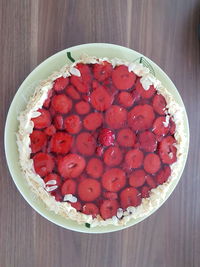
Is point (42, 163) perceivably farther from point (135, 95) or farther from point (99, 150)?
point (135, 95)

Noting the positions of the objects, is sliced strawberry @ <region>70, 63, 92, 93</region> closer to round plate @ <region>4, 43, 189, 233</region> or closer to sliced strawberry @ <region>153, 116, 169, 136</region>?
round plate @ <region>4, 43, 189, 233</region>

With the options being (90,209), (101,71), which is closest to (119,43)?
(101,71)

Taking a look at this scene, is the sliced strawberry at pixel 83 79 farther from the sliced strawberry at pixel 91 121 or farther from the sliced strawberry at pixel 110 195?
the sliced strawberry at pixel 110 195

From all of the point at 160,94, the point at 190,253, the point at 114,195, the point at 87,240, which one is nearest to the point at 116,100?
the point at 160,94

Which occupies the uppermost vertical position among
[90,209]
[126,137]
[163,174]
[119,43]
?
[119,43]

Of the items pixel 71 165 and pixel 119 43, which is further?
pixel 119 43

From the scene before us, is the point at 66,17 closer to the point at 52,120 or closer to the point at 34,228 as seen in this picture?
the point at 52,120
